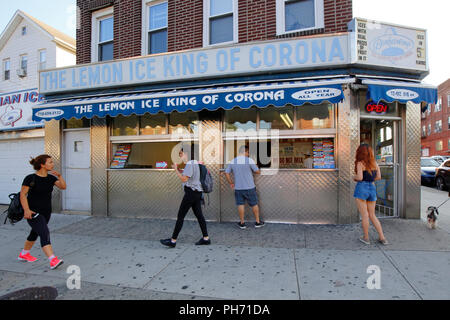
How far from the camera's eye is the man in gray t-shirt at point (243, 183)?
5812 mm

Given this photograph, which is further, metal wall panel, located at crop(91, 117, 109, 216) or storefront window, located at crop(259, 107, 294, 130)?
metal wall panel, located at crop(91, 117, 109, 216)

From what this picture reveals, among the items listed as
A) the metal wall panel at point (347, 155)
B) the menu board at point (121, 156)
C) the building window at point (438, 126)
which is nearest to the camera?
the metal wall panel at point (347, 155)

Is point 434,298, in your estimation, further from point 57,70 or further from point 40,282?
point 57,70

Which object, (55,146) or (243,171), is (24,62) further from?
(243,171)

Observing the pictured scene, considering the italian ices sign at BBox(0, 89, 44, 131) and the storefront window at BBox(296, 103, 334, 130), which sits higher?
the italian ices sign at BBox(0, 89, 44, 131)

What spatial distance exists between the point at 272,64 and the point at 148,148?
4.08 m

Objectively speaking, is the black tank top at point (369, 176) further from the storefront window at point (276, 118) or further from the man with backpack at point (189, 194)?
the man with backpack at point (189, 194)

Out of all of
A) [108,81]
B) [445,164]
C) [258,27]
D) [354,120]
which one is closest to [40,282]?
[108,81]

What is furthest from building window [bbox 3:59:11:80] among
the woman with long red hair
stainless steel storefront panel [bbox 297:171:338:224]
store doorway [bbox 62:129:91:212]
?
the woman with long red hair

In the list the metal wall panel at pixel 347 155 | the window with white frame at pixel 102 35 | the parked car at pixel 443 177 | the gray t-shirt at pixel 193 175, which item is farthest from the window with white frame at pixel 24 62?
the parked car at pixel 443 177

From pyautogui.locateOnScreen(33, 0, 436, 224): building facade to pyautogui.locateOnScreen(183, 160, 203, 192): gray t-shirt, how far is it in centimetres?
158

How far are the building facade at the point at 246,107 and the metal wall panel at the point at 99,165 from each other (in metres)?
0.03

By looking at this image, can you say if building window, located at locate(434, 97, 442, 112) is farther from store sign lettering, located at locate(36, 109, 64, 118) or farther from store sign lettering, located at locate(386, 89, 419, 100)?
store sign lettering, located at locate(36, 109, 64, 118)

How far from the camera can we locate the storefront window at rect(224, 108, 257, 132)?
21.4ft
